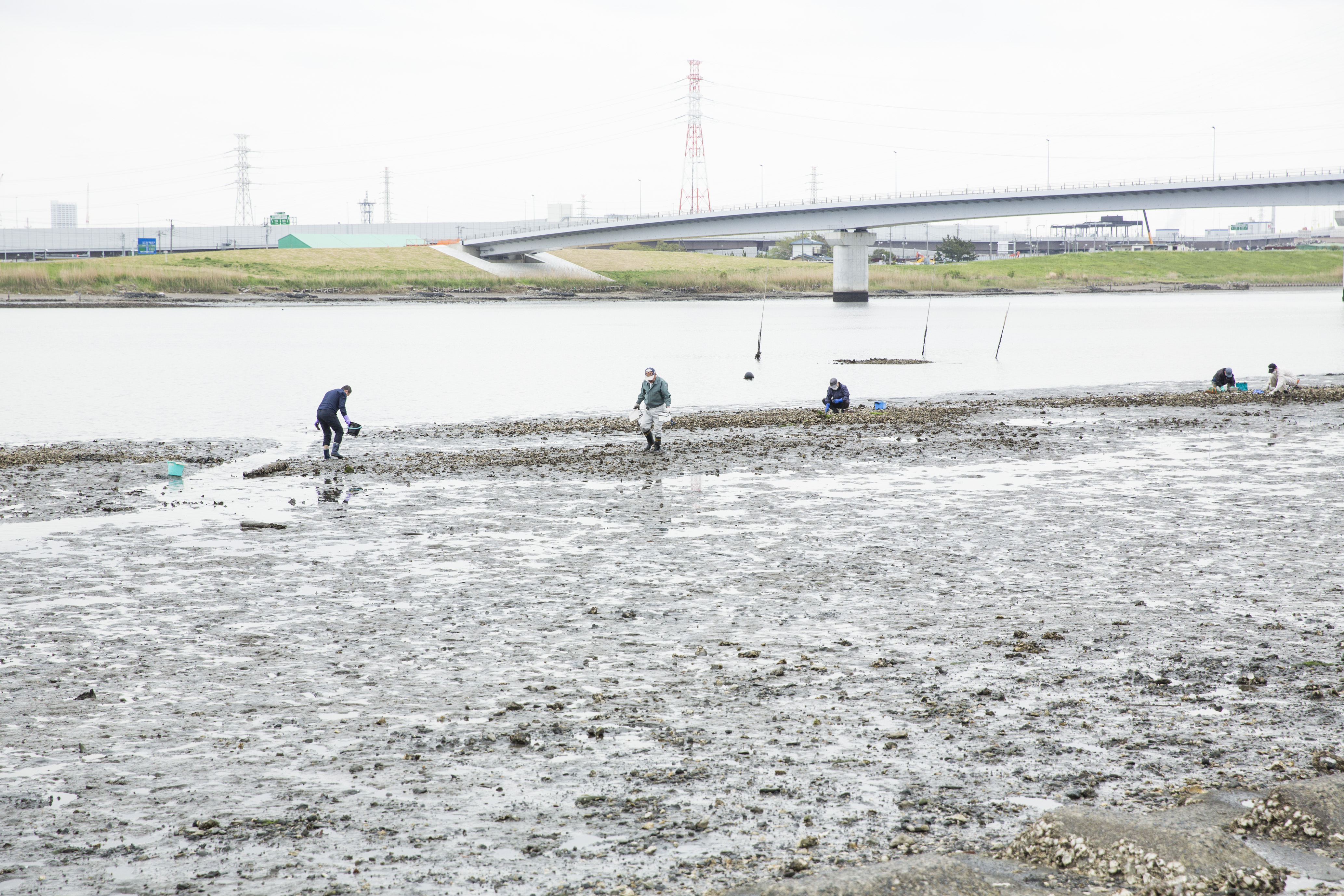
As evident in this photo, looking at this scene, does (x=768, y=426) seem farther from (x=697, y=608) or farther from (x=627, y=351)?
(x=627, y=351)

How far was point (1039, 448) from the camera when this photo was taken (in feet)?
87.2

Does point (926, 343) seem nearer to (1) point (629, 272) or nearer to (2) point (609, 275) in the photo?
(2) point (609, 275)

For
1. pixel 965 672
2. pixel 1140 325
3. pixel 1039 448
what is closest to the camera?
pixel 965 672

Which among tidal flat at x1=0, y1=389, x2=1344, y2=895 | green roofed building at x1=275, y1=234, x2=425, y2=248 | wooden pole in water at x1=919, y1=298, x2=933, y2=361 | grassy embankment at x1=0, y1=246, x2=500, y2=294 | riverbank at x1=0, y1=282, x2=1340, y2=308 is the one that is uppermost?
green roofed building at x1=275, y1=234, x2=425, y2=248

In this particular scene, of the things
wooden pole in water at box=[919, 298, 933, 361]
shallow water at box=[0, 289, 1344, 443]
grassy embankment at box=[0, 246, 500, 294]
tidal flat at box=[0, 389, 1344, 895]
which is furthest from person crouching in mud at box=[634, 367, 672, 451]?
grassy embankment at box=[0, 246, 500, 294]

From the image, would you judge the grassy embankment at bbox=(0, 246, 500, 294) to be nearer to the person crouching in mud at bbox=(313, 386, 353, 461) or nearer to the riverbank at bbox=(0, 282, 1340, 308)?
the riverbank at bbox=(0, 282, 1340, 308)

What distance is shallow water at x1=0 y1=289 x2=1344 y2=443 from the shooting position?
129 feet

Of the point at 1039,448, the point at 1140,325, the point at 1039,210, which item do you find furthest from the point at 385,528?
the point at 1039,210

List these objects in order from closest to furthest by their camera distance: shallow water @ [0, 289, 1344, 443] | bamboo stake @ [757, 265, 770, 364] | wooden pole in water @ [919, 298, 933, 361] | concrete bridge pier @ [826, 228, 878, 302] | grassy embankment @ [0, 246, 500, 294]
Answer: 1. shallow water @ [0, 289, 1344, 443]
2. wooden pole in water @ [919, 298, 933, 361]
3. bamboo stake @ [757, 265, 770, 364]
4. grassy embankment @ [0, 246, 500, 294]
5. concrete bridge pier @ [826, 228, 878, 302]

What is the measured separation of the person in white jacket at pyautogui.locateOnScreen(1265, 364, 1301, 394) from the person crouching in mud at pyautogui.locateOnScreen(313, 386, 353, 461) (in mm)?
27697

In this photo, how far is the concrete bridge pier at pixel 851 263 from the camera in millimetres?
124062

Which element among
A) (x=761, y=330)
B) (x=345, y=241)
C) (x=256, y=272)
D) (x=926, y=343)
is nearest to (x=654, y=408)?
(x=761, y=330)

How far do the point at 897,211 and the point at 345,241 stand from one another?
323ft

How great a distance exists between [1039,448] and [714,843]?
2098cm
